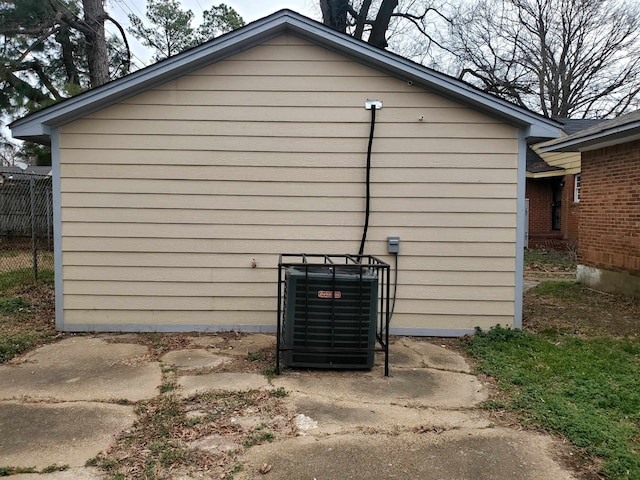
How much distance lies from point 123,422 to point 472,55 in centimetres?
2541

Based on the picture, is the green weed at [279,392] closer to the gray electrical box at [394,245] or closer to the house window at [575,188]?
the gray electrical box at [394,245]

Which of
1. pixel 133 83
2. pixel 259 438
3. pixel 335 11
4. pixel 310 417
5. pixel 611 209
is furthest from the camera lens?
pixel 335 11

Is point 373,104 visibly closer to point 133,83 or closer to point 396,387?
point 133,83

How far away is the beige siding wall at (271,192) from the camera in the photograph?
5.56 m

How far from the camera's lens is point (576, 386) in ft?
13.1

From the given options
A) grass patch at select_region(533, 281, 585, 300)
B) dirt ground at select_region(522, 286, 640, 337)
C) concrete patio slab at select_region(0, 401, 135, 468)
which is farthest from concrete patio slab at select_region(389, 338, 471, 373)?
grass patch at select_region(533, 281, 585, 300)

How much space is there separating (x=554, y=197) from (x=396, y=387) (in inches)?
632

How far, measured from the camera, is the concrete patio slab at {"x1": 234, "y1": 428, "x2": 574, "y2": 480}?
2.67 metres

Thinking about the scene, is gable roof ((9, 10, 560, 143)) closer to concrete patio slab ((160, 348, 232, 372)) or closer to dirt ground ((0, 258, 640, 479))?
dirt ground ((0, 258, 640, 479))

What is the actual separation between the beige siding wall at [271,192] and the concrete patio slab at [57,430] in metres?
2.24

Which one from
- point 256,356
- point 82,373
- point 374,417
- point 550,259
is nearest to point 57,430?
point 82,373

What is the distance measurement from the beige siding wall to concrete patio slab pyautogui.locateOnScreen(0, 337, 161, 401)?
0.79 m

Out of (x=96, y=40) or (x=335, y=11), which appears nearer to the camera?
(x=96, y=40)

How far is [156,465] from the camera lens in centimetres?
270
